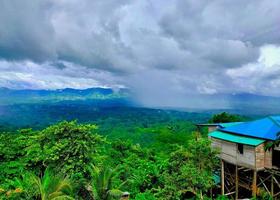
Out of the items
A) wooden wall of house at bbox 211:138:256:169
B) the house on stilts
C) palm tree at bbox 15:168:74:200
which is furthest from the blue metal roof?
palm tree at bbox 15:168:74:200

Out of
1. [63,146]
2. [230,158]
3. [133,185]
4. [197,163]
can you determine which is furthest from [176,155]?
[63,146]

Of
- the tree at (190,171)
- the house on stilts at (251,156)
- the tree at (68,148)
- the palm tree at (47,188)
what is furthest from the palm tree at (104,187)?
the house on stilts at (251,156)

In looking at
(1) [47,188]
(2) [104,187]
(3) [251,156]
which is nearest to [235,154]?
(3) [251,156]

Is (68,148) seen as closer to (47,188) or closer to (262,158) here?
(47,188)

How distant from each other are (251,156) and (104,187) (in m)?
11.6

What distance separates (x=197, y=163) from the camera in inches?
691

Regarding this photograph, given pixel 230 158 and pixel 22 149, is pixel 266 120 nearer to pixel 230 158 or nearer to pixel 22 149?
pixel 230 158

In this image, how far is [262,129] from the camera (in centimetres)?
1888

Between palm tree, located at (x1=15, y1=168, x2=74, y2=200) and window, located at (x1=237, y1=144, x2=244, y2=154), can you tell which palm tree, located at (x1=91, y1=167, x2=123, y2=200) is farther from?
window, located at (x1=237, y1=144, x2=244, y2=154)

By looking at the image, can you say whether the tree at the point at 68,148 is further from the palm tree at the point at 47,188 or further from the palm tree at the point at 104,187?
the palm tree at the point at 47,188

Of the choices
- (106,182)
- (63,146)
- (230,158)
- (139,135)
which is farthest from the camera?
(139,135)

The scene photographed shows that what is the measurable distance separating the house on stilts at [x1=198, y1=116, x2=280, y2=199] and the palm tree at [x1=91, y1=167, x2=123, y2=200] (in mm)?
10527

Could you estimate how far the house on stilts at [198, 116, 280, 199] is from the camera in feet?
59.5

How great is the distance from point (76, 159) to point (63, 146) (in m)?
1.14
